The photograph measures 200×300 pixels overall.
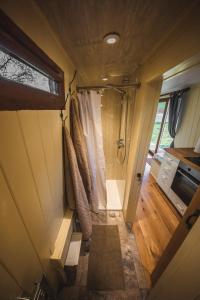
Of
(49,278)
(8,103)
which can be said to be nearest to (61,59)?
(8,103)

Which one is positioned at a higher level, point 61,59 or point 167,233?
point 61,59

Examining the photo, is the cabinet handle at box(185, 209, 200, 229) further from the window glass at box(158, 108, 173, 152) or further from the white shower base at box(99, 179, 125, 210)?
the window glass at box(158, 108, 173, 152)

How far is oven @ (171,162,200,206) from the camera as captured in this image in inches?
64.7

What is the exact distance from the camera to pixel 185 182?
1.85 meters

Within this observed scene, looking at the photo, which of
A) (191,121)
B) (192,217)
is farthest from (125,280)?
(191,121)

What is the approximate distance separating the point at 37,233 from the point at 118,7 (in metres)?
1.36

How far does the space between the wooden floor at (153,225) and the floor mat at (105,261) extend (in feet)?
1.02

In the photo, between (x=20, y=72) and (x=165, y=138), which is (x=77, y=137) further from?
(x=165, y=138)

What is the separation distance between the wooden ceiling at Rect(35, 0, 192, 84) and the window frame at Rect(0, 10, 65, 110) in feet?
0.70

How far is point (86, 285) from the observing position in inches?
45.1

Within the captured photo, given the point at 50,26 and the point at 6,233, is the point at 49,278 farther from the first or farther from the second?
the point at 50,26

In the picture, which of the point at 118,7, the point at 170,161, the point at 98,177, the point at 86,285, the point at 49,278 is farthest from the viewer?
the point at 170,161

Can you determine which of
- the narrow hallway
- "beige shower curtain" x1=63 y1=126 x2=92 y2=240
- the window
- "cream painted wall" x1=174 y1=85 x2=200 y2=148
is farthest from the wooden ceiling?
the window

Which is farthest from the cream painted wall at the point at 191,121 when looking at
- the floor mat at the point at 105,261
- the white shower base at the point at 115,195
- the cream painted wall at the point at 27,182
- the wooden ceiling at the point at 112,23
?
the cream painted wall at the point at 27,182
